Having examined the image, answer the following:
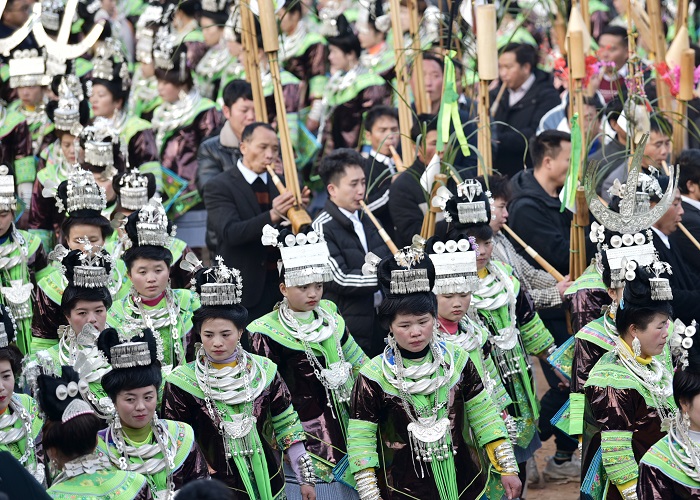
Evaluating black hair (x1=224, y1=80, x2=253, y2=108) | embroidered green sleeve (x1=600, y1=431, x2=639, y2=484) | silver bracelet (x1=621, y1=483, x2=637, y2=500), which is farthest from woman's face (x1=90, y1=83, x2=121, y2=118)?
silver bracelet (x1=621, y1=483, x2=637, y2=500)

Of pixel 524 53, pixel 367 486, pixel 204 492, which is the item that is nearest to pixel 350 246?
pixel 367 486

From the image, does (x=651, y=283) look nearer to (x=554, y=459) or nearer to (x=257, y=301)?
(x=554, y=459)

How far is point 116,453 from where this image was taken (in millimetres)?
5438

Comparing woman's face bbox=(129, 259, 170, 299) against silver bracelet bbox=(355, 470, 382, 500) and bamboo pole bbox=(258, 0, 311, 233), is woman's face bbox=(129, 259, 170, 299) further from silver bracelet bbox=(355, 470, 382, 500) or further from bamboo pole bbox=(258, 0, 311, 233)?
silver bracelet bbox=(355, 470, 382, 500)

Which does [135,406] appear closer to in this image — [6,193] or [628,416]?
[628,416]

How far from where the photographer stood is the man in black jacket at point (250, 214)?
814 cm

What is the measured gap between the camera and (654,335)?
6.00 meters

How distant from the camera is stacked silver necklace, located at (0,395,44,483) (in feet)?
18.4

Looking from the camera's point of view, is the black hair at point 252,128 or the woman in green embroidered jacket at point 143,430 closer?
the woman in green embroidered jacket at point 143,430

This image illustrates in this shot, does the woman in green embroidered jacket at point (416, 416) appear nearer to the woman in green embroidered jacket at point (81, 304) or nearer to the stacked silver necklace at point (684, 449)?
the stacked silver necklace at point (684, 449)

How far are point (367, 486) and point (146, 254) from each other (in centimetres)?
185

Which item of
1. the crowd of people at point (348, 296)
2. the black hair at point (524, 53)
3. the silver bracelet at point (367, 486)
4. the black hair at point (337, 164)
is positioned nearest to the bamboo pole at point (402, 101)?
the crowd of people at point (348, 296)

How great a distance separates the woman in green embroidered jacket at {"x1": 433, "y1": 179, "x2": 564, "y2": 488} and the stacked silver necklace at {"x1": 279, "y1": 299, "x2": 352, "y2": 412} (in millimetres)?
733

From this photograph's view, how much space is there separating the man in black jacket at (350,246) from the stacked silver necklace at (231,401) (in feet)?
5.49
